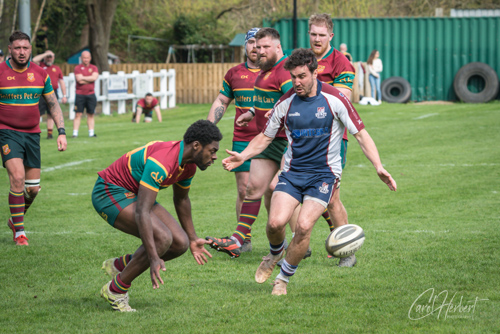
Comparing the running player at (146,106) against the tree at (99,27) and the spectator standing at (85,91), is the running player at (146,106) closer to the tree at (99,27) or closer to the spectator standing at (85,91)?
the spectator standing at (85,91)

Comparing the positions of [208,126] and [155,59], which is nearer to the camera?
[208,126]

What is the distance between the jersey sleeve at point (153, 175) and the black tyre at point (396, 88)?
25612mm

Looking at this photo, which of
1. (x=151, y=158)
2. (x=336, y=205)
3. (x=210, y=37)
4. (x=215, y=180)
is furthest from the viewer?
(x=210, y=37)

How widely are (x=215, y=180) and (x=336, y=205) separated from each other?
6.20 meters

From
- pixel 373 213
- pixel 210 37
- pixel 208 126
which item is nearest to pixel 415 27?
pixel 210 37

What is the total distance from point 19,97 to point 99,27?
23678mm

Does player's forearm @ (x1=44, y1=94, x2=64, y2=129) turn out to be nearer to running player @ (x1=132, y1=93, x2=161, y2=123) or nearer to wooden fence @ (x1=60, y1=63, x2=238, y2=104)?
running player @ (x1=132, y1=93, x2=161, y2=123)

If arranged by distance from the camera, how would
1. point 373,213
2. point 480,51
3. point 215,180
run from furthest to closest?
point 480,51, point 215,180, point 373,213

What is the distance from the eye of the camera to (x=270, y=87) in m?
7.24

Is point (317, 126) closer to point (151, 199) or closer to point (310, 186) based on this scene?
point (310, 186)

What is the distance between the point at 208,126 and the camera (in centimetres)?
536

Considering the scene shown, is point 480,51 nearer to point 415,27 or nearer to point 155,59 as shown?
point 415,27

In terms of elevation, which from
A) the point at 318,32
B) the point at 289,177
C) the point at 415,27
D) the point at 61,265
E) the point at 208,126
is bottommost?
the point at 61,265

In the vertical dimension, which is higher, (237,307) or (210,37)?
(210,37)
